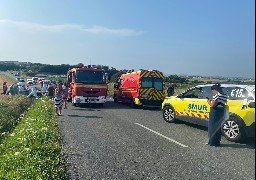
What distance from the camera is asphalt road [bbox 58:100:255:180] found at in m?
6.26

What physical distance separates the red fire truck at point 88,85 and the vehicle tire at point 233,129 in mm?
11155

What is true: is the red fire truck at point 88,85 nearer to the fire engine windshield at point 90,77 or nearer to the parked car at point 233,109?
the fire engine windshield at point 90,77

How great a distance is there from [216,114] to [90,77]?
1219 centimetres

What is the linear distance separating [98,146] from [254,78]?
4.99 m

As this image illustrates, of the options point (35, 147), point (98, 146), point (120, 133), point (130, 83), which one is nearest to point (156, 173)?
point (98, 146)

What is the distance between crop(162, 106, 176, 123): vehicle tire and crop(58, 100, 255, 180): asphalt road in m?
0.95

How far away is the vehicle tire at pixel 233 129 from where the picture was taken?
880 centimetres

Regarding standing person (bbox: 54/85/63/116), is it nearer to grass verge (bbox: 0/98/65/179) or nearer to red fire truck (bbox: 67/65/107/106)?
red fire truck (bbox: 67/65/107/106)

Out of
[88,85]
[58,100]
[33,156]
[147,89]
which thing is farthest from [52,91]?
[33,156]

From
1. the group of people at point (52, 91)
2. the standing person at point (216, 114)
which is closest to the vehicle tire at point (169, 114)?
the standing person at point (216, 114)

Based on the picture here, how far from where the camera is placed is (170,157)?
7473 millimetres

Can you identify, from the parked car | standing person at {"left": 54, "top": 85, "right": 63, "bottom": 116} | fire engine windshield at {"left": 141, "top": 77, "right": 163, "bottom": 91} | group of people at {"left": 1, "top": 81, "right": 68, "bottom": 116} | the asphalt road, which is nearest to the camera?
the asphalt road

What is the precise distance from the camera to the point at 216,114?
8.66 metres

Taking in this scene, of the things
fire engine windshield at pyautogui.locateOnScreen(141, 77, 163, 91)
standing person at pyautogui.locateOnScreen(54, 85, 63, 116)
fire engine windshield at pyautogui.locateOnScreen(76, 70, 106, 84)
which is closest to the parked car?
standing person at pyautogui.locateOnScreen(54, 85, 63, 116)
